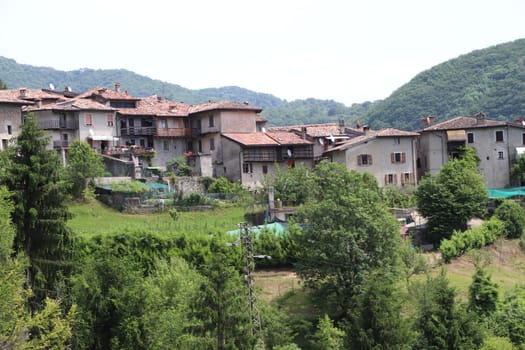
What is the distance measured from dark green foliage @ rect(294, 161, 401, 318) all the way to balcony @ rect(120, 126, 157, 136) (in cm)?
2772

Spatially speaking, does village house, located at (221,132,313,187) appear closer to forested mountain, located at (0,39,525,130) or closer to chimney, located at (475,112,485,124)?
chimney, located at (475,112,485,124)

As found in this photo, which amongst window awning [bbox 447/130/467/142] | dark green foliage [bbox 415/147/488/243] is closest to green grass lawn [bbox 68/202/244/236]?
dark green foliage [bbox 415/147/488/243]

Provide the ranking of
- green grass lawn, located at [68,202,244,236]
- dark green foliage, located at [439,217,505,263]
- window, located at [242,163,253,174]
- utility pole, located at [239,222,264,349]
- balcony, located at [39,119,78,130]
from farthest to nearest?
window, located at [242,163,253,174] → balcony, located at [39,119,78,130] → dark green foliage, located at [439,217,505,263] → green grass lawn, located at [68,202,244,236] → utility pole, located at [239,222,264,349]

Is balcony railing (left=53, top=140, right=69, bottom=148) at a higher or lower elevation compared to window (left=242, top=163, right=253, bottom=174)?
higher

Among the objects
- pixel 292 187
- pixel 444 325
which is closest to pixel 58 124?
pixel 292 187

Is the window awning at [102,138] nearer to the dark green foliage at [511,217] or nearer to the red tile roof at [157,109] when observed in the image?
the red tile roof at [157,109]

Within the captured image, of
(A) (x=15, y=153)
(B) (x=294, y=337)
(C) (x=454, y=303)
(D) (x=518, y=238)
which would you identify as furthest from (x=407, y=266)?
(A) (x=15, y=153)

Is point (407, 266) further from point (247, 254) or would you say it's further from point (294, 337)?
point (247, 254)

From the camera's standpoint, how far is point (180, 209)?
51.2 m

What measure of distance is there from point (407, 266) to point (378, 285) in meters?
9.17

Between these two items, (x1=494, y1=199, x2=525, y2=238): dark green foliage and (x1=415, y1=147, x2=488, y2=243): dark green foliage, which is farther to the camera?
(x1=494, y1=199, x2=525, y2=238): dark green foliage

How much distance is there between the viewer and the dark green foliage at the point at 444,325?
3322 centimetres

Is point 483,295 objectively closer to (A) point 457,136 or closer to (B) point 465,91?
(A) point 457,136

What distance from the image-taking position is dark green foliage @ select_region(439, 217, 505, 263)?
47.8 meters
